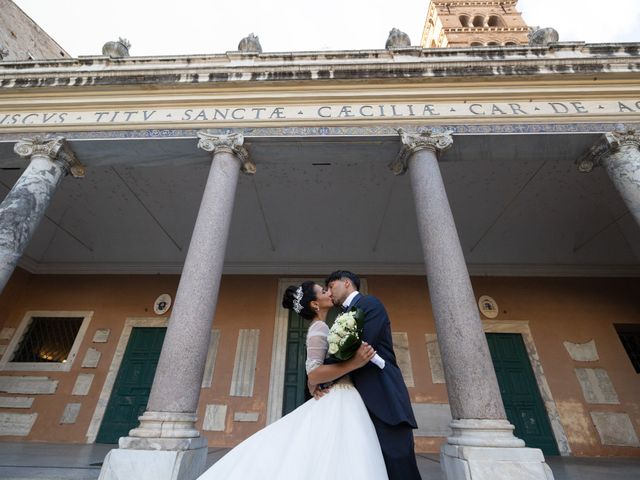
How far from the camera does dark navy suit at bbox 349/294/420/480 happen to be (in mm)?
1872

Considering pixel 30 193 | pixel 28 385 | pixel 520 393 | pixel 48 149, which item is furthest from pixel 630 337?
pixel 28 385

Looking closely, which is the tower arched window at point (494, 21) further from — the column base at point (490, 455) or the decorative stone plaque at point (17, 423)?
the decorative stone plaque at point (17, 423)

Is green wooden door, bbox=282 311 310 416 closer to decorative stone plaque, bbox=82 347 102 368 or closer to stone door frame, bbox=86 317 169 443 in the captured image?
stone door frame, bbox=86 317 169 443

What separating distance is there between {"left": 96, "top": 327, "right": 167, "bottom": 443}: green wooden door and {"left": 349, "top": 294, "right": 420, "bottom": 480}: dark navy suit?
738 cm

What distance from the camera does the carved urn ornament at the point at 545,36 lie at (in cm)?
621

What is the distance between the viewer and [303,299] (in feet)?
7.67

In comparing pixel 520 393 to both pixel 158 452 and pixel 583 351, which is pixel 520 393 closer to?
pixel 583 351

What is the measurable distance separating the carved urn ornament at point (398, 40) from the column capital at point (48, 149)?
565 centimetres

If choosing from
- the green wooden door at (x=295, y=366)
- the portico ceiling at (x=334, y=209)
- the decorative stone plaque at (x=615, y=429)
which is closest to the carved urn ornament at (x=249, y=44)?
the portico ceiling at (x=334, y=209)

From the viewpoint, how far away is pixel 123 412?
7641mm

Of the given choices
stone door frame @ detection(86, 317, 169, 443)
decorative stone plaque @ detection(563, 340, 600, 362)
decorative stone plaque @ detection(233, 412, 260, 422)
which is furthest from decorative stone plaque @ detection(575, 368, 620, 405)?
stone door frame @ detection(86, 317, 169, 443)

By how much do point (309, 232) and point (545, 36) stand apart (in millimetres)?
5914

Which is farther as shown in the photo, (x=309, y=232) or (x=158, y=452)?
(x=309, y=232)

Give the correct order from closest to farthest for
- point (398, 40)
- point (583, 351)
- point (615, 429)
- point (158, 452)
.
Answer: point (158, 452) < point (398, 40) < point (615, 429) < point (583, 351)
